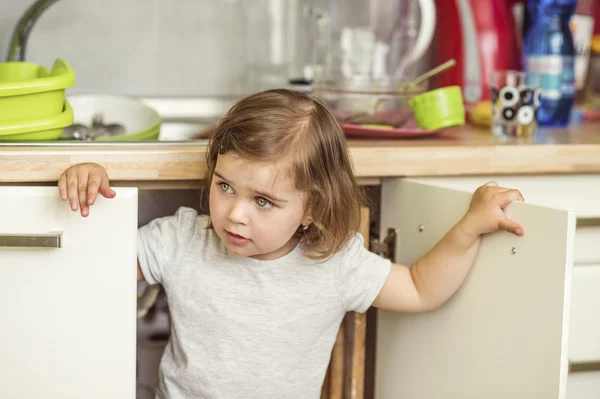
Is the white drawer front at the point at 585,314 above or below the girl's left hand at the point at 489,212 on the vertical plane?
below

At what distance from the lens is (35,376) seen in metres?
0.98

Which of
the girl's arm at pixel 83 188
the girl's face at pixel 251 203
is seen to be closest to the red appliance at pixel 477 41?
the girl's face at pixel 251 203

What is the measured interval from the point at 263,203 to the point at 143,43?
83 cm

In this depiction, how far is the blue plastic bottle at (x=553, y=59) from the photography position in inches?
60.1

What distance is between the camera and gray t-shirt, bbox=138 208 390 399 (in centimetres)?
108

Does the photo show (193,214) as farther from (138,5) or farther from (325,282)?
(138,5)

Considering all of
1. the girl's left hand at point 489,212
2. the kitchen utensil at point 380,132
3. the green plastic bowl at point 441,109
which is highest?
the green plastic bowl at point 441,109

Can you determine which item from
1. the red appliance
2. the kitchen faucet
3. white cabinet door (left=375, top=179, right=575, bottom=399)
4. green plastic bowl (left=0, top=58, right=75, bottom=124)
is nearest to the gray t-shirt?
white cabinet door (left=375, top=179, right=575, bottom=399)

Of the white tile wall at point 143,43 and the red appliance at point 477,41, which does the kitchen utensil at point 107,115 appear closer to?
the white tile wall at point 143,43

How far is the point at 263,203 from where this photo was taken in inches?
39.6

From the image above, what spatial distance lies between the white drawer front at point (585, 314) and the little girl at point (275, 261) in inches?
8.3

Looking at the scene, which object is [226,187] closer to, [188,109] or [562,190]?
[562,190]

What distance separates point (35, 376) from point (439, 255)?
534 mm

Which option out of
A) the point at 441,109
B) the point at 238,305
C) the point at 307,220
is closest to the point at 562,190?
the point at 441,109
